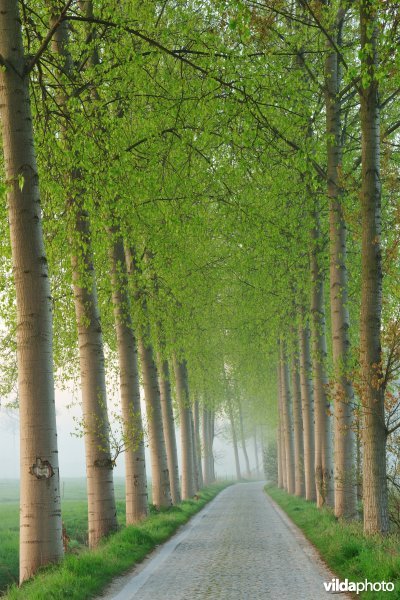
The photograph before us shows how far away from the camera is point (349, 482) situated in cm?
1389

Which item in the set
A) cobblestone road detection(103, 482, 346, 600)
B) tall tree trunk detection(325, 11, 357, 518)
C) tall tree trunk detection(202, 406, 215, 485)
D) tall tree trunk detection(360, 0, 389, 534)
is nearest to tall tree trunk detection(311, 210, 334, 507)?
tall tree trunk detection(325, 11, 357, 518)

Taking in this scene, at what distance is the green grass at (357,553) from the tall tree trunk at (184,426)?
1406 centimetres

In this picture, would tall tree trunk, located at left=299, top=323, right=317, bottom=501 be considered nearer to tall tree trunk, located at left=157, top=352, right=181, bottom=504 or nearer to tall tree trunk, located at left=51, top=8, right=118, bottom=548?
tall tree trunk, located at left=157, top=352, right=181, bottom=504

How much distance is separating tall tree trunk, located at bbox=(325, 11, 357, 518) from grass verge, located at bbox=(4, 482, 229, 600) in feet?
13.1

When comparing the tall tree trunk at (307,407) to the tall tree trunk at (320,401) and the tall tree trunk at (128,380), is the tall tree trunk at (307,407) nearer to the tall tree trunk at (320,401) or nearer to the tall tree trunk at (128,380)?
the tall tree trunk at (320,401)

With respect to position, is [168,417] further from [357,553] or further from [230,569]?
[357,553]

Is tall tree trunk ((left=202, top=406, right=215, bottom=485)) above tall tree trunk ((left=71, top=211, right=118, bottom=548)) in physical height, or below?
below

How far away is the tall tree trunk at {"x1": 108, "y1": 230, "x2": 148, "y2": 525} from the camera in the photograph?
50.5 ft

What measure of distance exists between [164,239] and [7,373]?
9350 mm

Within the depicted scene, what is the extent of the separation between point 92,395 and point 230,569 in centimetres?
429

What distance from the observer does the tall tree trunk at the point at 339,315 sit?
14.0 m

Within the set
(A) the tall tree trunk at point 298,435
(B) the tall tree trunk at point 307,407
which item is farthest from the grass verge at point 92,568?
(A) the tall tree trunk at point 298,435

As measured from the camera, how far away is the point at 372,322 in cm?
1057

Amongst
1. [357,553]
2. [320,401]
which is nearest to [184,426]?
[320,401]
